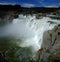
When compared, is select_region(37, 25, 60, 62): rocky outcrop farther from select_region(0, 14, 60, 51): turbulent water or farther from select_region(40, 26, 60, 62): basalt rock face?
select_region(0, 14, 60, 51): turbulent water

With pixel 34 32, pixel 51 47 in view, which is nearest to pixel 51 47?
pixel 51 47

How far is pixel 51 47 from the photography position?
12.1 meters

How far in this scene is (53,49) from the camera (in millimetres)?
11477

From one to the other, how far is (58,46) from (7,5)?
29.3 metres

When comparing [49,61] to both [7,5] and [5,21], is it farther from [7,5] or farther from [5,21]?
[7,5]

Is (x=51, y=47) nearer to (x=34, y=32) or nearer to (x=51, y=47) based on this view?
(x=51, y=47)

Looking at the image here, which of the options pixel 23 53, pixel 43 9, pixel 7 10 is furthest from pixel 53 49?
pixel 43 9

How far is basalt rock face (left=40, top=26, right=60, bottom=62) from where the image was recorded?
1056cm

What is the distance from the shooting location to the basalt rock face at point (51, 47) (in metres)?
10.6

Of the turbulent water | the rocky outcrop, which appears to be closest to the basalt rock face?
the rocky outcrop

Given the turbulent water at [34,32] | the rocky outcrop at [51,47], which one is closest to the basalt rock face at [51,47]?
the rocky outcrop at [51,47]

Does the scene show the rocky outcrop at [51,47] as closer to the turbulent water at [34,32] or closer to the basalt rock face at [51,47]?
the basalt rock face at [51,47]

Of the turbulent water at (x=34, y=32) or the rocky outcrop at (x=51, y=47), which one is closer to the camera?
the rocky outcrop at (x=51, y=47)

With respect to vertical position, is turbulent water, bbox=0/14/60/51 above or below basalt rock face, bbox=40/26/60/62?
below
